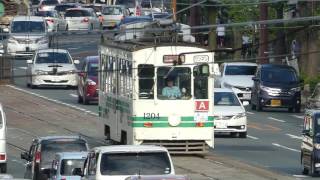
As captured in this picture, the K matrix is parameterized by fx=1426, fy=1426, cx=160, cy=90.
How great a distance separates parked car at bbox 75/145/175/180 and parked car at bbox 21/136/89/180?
7210 mm

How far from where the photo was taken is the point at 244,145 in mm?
42844

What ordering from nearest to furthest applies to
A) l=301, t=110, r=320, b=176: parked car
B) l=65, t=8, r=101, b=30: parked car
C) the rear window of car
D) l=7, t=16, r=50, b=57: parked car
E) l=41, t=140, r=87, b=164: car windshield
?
l=41, t=140, r=87, b=164: car windshield → l=301, t=110, r=320, b=176: parked car → l=7, t=16, r=50, b=57: parked car → l=65, t=8, r=101, b=30: parked car → the rear window of car

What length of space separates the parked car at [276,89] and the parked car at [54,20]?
904 inches

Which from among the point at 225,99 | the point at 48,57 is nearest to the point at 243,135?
the point at 225,99

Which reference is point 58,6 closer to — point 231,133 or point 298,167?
point 231,133

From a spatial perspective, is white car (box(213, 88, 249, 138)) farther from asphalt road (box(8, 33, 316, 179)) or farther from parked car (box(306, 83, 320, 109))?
parked car (box(306, 83, 320, 109))

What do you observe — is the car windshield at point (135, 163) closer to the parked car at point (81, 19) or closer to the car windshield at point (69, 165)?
the car windshield at point (69, 165)

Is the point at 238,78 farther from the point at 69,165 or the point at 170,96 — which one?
the point at 69,165

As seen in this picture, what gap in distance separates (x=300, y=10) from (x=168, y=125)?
92.1 feet

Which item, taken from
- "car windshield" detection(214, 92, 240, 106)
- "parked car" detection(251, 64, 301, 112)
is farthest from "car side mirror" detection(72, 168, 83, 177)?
"parked car" detection(251, 64, 301, 112)

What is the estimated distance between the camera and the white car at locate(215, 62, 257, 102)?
183 feet

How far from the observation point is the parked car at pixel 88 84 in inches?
2080

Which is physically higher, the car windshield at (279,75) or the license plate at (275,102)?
the car windshield at (279,75)

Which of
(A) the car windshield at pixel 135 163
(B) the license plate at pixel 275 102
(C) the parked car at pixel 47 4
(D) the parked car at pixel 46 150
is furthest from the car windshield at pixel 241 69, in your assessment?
(A) the car windshield at pixel 135 163
